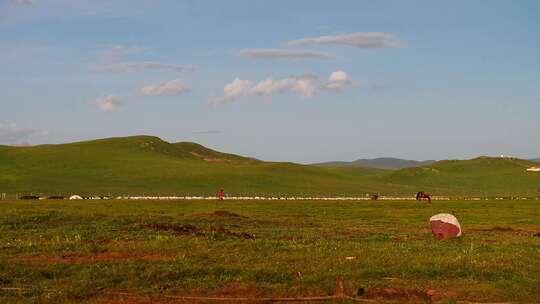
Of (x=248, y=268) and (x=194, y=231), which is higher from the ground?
(x=194, y=231)

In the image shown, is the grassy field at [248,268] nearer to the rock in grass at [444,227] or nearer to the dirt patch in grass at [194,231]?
the dirt patch in grass at [194,231]

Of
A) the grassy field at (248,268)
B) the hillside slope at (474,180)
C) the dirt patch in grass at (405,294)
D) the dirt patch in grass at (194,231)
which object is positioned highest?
the hillside slope at (474,180)

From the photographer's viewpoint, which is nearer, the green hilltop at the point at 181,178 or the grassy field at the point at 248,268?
the grassy field at the point at 248,268

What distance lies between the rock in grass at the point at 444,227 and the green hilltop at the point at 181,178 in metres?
94.8


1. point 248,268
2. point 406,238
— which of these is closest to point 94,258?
point 248,268

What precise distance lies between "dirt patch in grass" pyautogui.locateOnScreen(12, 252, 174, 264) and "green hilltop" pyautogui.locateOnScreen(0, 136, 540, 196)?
321 feet

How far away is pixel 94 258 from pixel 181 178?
127553mm

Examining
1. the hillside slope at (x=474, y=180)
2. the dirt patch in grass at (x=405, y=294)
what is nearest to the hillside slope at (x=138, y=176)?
the hillside slope at (x=474, y=180)

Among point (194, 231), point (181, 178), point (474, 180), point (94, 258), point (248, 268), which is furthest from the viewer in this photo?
point (474, 180)

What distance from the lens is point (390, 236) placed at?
110 ft

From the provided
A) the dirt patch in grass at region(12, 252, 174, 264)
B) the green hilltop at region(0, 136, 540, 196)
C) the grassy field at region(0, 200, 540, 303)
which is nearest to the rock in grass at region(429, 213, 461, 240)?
the grassy field at region(0, 200, 540, 303)

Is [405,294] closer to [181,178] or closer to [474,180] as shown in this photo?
[181,178]

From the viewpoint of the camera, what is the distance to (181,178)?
150 m

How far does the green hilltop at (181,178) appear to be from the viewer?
134 metres
